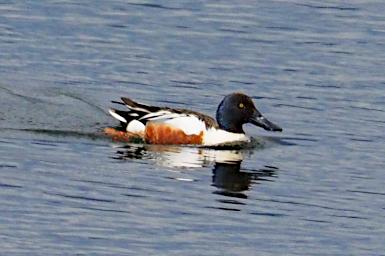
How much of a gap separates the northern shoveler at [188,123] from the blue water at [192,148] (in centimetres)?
36

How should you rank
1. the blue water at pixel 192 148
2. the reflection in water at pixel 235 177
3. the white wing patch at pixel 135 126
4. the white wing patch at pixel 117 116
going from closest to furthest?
the blue water at pixel 192 148 < the reflection in water at pixel 235 177 < the white wing patch at pixel 135 126 < the white wing patch at pixel 117 116

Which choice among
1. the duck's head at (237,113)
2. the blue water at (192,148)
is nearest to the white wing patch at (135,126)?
the blue water at (192,148)

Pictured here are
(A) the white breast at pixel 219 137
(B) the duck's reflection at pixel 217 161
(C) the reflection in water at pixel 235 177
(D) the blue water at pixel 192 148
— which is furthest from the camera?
(A) the white breast at pixel 219 137

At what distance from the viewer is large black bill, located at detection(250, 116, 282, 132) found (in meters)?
20.9

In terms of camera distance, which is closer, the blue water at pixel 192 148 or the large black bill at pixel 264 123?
the blue water at pixel 192 148

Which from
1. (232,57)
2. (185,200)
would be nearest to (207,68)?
(232,57)

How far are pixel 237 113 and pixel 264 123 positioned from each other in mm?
436

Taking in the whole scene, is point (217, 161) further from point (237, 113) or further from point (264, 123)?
point (237, 113)

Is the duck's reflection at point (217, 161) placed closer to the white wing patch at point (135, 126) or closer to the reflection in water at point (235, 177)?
the reflection in water at point (235, 177)

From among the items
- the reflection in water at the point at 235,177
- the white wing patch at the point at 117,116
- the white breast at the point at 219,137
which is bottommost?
the reflection in water at the point at 235,177

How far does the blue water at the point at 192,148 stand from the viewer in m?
15.4

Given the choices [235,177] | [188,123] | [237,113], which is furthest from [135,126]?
[235,177]

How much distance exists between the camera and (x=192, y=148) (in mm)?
20891

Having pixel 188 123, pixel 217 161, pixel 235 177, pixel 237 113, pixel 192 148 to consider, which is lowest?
pixel 235 177
